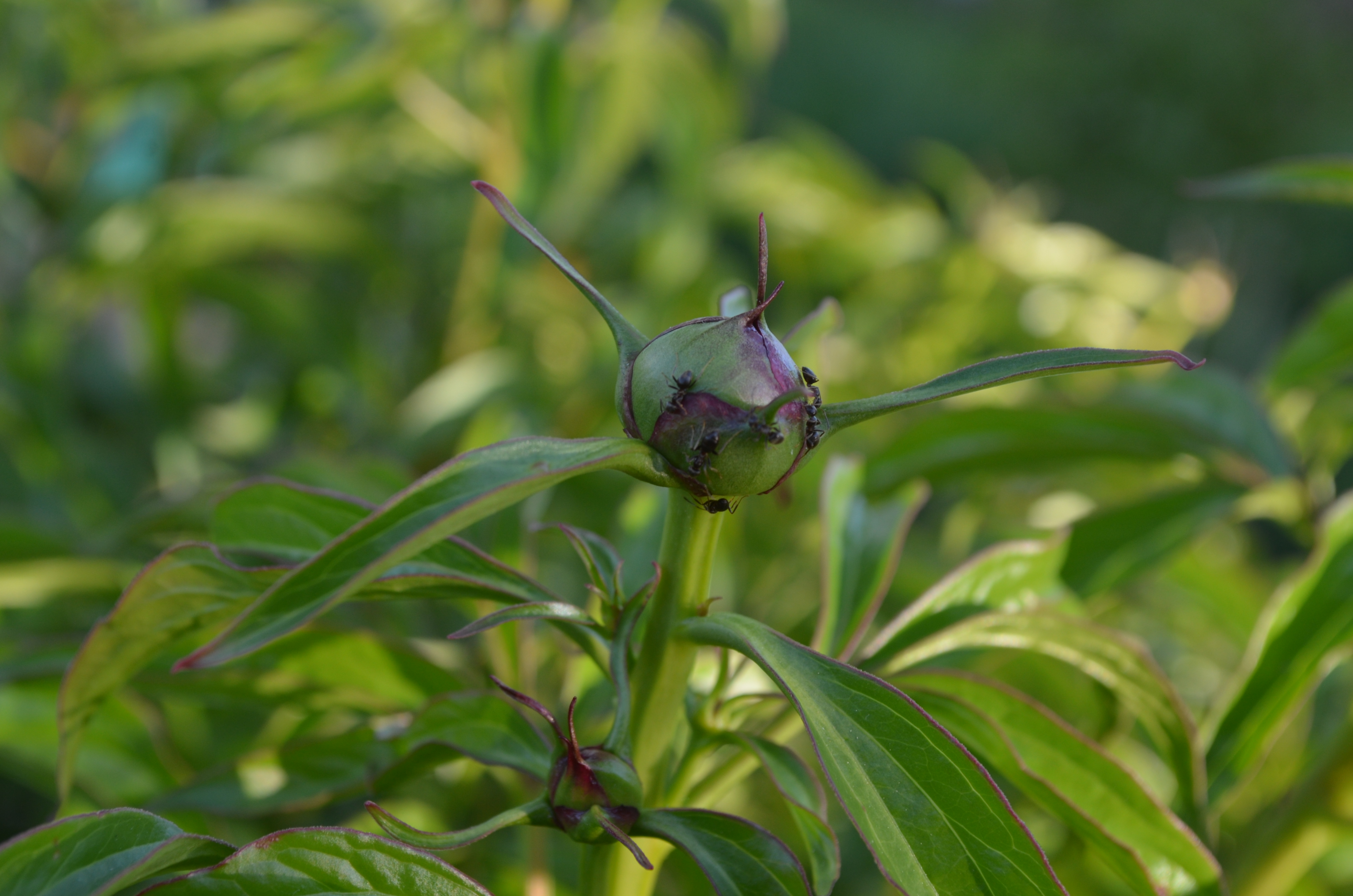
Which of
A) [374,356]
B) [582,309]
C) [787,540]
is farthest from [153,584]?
[582,309]

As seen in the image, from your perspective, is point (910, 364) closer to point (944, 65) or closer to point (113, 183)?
point (113, 183)

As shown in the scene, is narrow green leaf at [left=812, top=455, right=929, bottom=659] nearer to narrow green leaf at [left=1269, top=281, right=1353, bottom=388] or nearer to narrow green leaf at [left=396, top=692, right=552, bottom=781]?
narrow green leaf at [left=396, top=692, right=552, bottom=781]

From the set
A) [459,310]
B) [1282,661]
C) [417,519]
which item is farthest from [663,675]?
[459,310]

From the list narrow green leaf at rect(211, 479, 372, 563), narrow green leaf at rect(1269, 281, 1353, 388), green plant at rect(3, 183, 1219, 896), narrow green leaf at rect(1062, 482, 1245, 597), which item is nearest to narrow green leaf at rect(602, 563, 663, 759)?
green plant at rect(3, 183, 1219, 896)

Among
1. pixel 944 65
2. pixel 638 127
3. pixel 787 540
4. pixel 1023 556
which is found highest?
pixel 944 65

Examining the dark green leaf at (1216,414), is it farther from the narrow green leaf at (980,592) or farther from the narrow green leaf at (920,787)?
the narrow green leaf at (920,787)

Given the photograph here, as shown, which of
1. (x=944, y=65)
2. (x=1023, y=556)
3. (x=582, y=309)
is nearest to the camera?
(x=1023, y=556)
